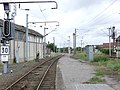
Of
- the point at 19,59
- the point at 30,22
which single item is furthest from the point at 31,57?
the point at 30,22

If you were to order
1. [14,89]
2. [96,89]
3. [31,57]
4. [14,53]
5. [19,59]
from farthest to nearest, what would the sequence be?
[31,57] → [19,59] → [14,53] → [14,89] → [96,89]

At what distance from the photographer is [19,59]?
48.7 meters

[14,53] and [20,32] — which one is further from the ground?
[20,32]

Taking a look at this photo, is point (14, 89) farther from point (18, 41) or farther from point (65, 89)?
point (18, 41)

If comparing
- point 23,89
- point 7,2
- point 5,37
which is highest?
point 7,2

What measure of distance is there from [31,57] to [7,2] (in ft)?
126

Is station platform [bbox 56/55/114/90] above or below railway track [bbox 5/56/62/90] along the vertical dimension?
above

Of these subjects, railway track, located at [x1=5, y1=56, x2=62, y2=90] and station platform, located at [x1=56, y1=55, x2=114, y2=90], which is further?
railway track, located at [x1=5, y1=56, x2=62, y2=90]

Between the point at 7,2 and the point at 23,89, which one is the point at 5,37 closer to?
the point at 7,2

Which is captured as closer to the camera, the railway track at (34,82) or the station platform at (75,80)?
the station platform at (75,80)

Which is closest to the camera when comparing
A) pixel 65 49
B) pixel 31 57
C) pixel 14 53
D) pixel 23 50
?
pixel 14 53

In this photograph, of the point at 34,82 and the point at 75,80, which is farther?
the point at 75,80

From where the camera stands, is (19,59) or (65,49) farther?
(65,49)

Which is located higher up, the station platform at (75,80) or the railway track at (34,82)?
the station platform at (75,80)
